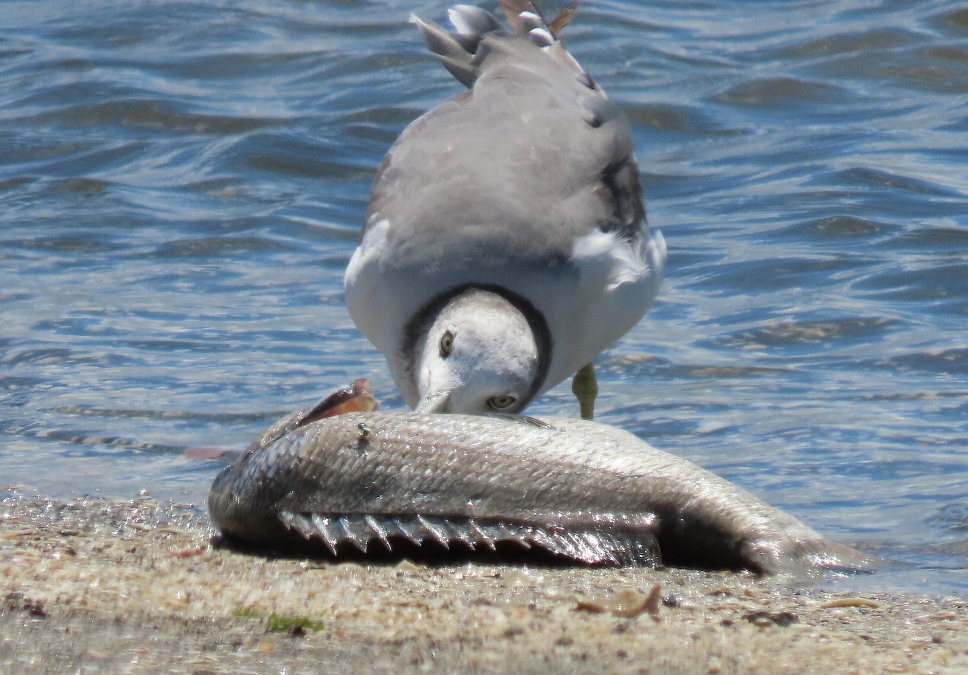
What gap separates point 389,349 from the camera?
525 centimetres

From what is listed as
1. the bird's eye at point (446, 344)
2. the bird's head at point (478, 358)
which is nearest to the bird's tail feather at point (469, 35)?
the bird's head at point (478, 358)

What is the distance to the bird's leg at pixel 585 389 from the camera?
21.0 ft

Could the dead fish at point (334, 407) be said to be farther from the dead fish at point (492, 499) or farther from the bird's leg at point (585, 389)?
the bird's leg at point (585, 389)

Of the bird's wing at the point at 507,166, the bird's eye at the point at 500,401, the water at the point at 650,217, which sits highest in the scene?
the bird's wing at the point at 507,166

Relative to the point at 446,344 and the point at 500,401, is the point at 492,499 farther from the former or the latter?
the point at 446,344

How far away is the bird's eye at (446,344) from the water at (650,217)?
43.6 inches

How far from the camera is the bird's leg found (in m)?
6.41

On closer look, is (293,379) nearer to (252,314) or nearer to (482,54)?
(252,314)

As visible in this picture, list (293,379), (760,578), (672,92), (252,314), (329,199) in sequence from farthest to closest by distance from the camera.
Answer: (672,92), (329,199), (252,314), (293,379), (760,578)

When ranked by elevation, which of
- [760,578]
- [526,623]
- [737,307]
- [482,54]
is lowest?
[737,307]

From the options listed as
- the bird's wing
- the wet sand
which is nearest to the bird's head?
the bird's wing

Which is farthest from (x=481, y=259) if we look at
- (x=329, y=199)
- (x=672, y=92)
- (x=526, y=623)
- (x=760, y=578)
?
(x=672, y=92)

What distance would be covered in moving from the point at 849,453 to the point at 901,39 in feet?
27.6

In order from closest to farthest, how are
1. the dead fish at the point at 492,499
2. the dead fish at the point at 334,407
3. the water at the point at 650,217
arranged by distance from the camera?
1. the dead fish at the point at 492,499
2. the dead fish at the point at 334,407
3. the water at the point at 650,217
